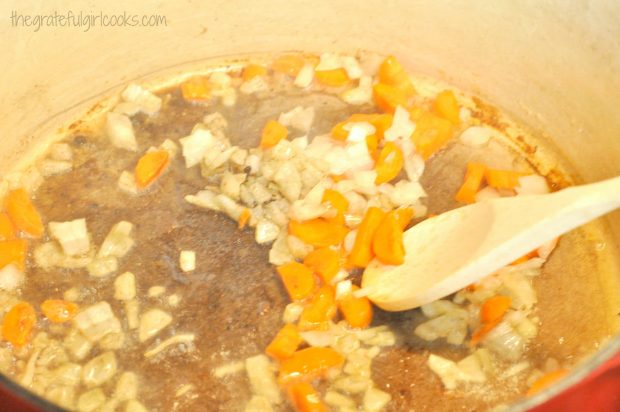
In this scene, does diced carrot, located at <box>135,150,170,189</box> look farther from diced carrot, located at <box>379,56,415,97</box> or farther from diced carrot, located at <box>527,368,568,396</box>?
diced carrot, located at <box>527,368,568,396</box>

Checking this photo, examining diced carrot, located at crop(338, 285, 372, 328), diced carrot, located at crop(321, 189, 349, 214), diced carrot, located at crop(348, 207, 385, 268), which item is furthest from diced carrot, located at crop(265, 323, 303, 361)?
diced carrot, located at crop(321, 189, 349, 214)

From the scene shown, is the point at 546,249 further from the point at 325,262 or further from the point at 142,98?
the point at 142,98

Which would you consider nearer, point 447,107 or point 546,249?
point 546,249

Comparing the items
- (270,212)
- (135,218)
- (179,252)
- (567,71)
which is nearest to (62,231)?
(135,218)

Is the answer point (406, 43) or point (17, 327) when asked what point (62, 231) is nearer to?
point (17, 327)

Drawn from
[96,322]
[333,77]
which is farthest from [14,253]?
[333,77]

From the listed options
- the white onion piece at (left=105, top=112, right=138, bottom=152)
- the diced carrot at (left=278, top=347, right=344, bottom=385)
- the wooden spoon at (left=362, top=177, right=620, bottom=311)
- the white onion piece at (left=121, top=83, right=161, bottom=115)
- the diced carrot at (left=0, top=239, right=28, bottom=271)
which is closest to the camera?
the wooden spoon at (left=362, top=177, right=620, bottom=311)
